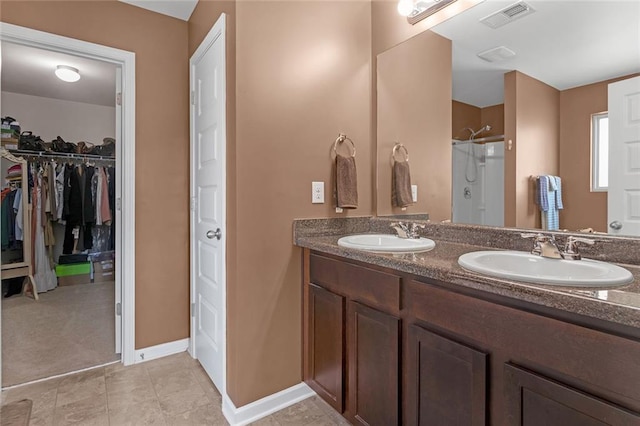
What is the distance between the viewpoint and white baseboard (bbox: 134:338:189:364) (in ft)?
7.28

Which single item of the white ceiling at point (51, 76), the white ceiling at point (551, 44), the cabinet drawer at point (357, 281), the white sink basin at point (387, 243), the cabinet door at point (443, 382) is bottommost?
the cabinet door at point (443, 382)

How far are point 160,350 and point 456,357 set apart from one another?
6.85 feet

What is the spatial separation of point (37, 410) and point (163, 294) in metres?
0.85

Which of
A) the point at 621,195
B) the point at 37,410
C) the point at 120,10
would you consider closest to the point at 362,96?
the point at 621,195

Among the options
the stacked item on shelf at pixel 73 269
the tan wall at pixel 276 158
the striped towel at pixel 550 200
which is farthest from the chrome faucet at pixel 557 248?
the stacked item on shelf at pixel 73 269

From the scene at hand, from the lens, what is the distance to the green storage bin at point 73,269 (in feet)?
13.9

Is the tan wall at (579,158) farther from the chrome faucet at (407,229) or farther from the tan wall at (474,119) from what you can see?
the chrome faucet at (407,229)

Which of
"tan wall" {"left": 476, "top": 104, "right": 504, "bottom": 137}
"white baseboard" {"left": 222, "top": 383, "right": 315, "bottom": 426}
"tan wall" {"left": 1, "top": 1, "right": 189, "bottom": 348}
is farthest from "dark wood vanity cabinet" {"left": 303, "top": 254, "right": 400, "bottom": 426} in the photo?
"tan wall" {"left": 1, "top": 1, "right": 189, "bottom": 348}

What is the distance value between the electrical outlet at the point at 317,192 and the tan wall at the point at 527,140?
0.93 metres

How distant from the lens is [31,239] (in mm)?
3775

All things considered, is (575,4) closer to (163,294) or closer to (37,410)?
(163,294)

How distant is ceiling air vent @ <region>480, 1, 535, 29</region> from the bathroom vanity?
3.29 ft

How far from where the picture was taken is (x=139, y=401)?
1791 mm

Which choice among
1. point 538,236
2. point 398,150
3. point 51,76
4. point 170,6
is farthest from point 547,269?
point 51,76
